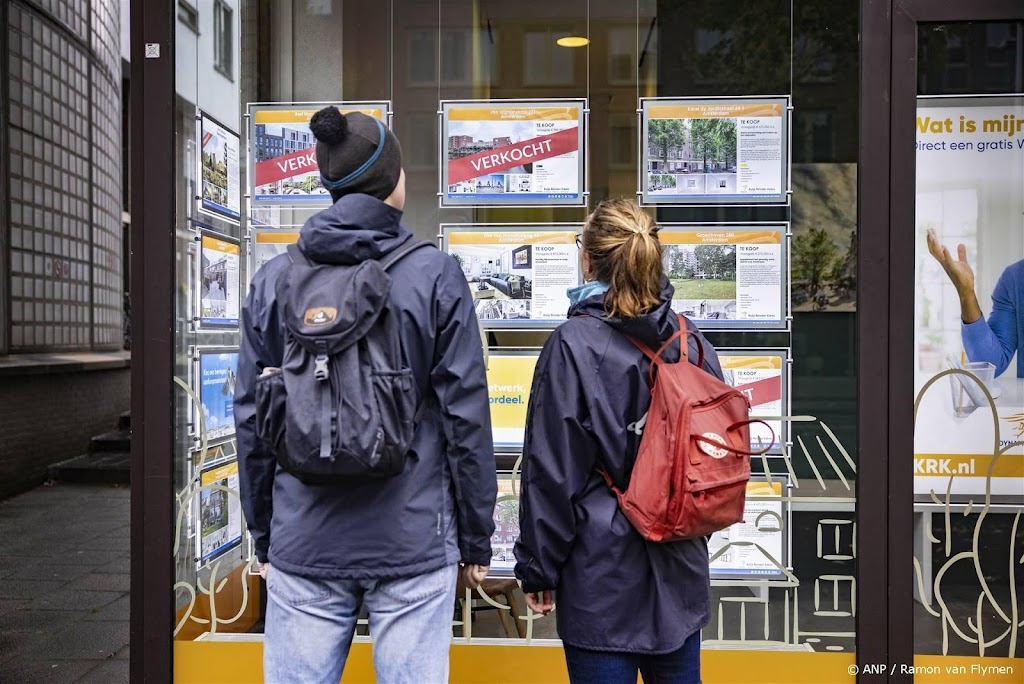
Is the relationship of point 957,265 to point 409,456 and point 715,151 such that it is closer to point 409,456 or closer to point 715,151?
point 715,151

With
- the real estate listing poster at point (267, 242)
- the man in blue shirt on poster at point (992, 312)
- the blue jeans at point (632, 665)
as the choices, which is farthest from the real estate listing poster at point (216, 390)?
the man in blue shirt on poster at point (992, 312)

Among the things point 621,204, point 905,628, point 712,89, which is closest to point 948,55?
point 712,89

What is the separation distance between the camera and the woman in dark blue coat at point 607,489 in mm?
2330

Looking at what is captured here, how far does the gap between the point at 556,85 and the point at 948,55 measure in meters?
1.55

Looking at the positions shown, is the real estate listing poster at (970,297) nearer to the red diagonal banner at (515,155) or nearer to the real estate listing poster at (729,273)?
the real estate listing poster at (729,273)

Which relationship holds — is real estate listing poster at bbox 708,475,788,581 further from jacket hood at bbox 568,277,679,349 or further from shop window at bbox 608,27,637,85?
shop window at bbox 608,27,637,85

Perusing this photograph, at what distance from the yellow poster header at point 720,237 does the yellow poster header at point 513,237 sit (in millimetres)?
404

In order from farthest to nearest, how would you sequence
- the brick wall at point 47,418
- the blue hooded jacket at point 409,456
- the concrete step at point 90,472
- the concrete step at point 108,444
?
the concrete step at point 108,444 < the concrete step at point 90,472 < the brick wall at point 47,418 < the blue hooded jacket at point 409,456

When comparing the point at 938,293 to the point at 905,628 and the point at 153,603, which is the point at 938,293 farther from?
the point at 153,603

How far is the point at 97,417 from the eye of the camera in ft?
36.2

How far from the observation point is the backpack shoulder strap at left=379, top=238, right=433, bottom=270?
2246mm

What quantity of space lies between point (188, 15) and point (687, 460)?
278 cm

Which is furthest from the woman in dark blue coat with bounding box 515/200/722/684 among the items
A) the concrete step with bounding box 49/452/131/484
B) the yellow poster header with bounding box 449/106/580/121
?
the concrete step with bounding box 49/452/131/484

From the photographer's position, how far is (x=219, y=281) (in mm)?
3779
